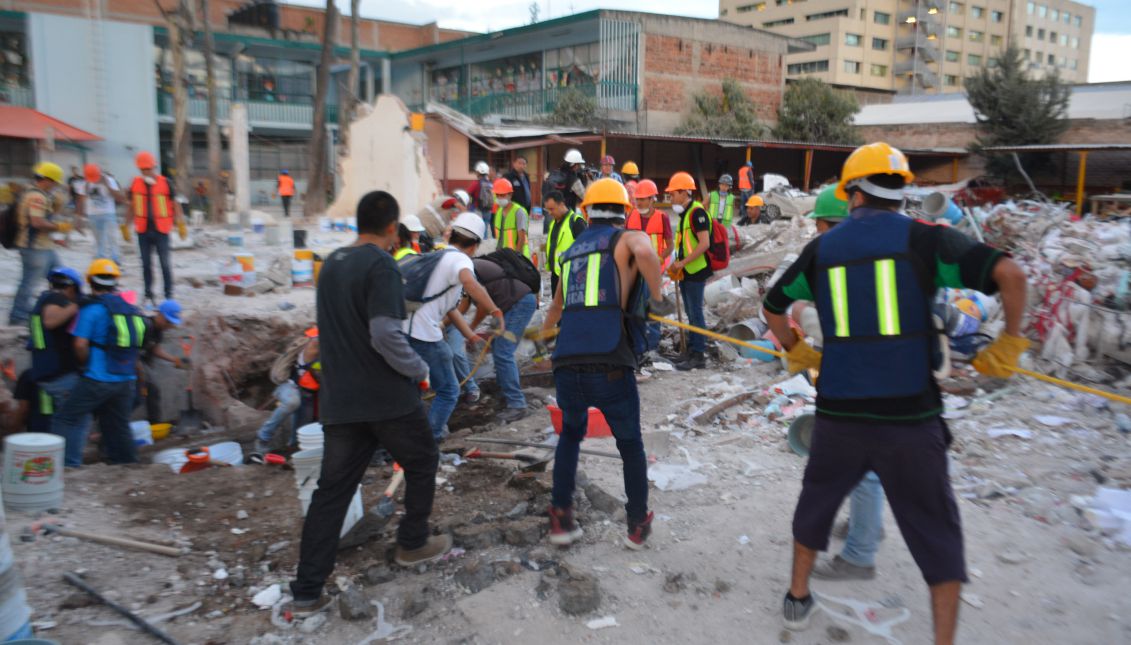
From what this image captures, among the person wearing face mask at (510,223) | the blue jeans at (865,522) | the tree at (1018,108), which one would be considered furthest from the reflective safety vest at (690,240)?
the tree at (1018,108)

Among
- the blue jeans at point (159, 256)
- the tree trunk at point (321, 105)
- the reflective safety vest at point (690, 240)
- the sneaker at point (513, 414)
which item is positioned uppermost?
the tree trunk at point (321, 105)

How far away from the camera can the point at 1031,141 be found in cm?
2752

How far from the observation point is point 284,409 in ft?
21.2

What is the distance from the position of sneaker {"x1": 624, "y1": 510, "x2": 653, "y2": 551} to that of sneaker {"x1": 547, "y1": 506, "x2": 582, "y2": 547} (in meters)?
0.28

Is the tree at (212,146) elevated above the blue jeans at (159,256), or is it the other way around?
the tree at (212,146)

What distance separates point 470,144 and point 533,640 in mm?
22597

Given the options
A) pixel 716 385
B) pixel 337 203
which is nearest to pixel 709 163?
pixel 337 203

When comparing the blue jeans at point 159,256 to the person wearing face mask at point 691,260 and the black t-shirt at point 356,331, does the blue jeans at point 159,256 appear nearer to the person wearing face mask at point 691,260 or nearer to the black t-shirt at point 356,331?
the person wearing face mask at point 691,260

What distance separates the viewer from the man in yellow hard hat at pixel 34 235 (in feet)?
25.1

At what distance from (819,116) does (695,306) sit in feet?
89.8

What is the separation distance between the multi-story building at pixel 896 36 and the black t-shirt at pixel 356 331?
62.3 m

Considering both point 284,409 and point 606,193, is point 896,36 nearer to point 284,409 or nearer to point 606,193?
point 284,409

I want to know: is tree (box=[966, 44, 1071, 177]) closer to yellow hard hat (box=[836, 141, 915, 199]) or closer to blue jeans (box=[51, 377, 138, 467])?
yellow hard hat (box=[836, 141, 915, 199])

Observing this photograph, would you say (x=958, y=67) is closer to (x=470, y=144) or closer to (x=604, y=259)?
(x=470, y=144)
